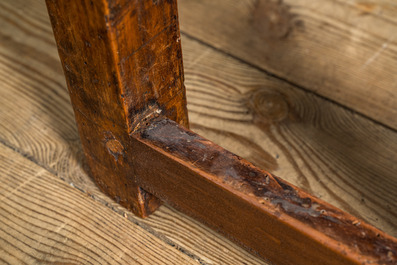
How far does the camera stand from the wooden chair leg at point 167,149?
2.30 feet

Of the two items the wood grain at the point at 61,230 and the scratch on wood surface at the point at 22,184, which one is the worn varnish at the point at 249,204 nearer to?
the wood grain at the point at 61,230

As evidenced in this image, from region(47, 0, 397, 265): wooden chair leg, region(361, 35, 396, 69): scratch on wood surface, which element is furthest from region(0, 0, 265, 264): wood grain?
region(361, 35, 396, 69): scratch on wood surface

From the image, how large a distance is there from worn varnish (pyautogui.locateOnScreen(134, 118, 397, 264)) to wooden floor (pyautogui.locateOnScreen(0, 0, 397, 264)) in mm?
150

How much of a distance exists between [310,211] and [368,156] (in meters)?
0.47

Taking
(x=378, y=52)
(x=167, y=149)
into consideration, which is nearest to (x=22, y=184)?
(x=167, y=149)

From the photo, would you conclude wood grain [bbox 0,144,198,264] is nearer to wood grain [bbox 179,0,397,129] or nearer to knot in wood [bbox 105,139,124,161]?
knot in wood [bbox 105,139,124,161]

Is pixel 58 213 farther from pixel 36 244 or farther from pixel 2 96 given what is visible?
pixel 2 96

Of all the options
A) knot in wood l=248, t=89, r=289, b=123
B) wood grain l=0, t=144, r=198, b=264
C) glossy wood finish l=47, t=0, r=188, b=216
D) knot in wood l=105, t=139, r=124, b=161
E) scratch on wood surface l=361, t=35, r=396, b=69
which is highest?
glossy wood finish l=47, t=0, r=188, b=216

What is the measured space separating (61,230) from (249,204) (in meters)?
0.43

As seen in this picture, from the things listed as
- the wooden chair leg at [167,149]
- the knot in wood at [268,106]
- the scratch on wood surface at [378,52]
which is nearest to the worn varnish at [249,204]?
the wooden chair leg at [167,149]

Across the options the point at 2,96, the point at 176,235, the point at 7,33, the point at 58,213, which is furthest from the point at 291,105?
the point at 7,33

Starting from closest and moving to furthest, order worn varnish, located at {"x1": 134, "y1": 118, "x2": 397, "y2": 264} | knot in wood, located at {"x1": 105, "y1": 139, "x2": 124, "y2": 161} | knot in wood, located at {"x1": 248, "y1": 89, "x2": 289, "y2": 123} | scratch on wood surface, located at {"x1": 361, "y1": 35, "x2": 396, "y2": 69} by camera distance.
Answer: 1. worn varnish, located at {"x1": 134, "y1": 118, "x2": 397, "y2": 264}
2. knot in wood, located at {"x1": 105, "y1": 139, "x2": 124, "y2": 161}
3. knot in wood, located at {"x1": 248, "y1": 89, "x2": 289, "y2": 123}
4. scratch on wood surface, located at {"x1": 361, "y1": 35, "x2": 396, "y2": 69}

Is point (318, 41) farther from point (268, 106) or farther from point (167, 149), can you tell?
point (167, 149)

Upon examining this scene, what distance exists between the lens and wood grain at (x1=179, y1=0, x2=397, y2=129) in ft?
4.25
